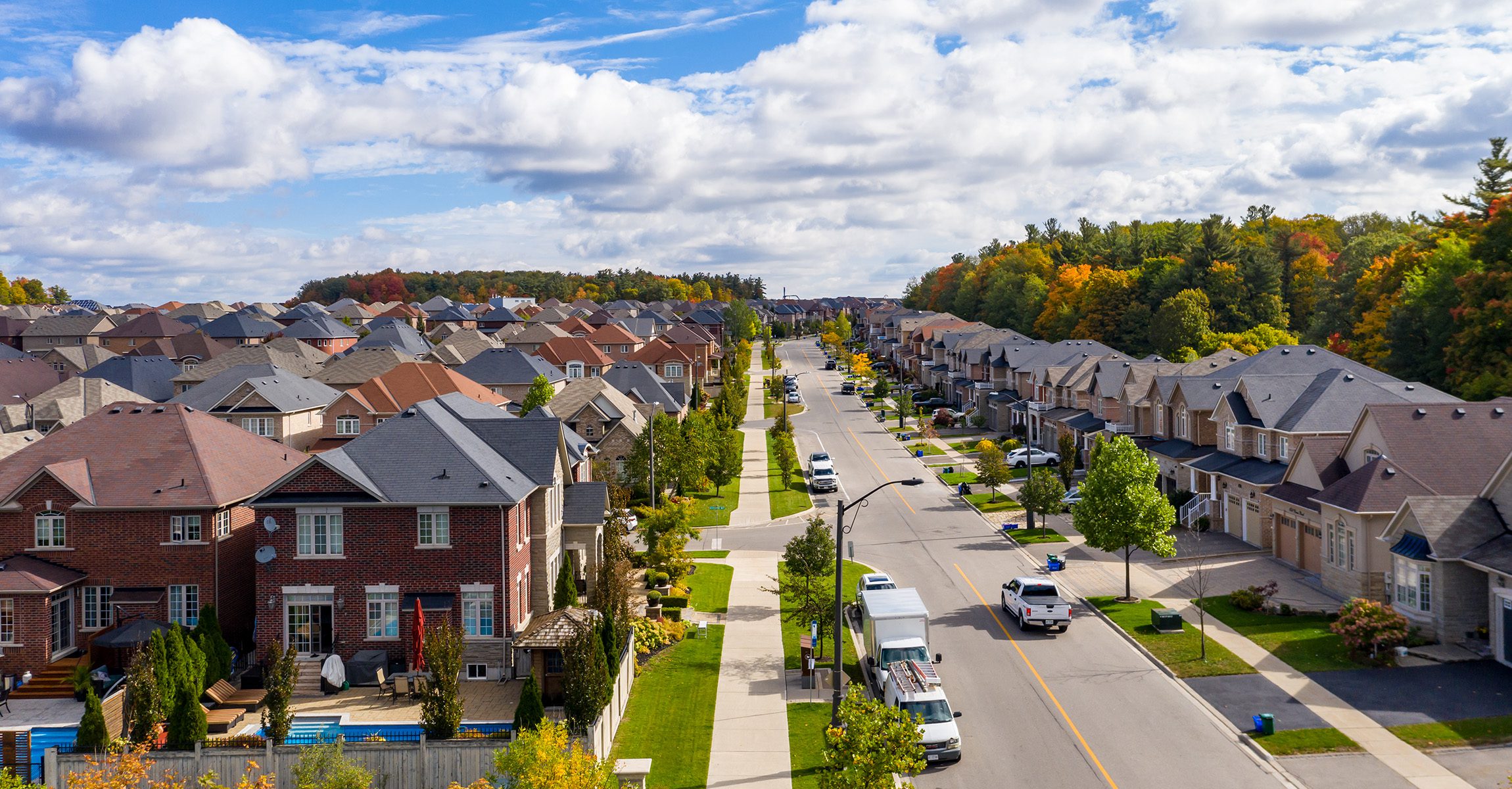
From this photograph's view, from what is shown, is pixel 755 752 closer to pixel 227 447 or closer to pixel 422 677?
pixel 422 677

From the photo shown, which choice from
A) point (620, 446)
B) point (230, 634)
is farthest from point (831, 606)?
point (620, 446)

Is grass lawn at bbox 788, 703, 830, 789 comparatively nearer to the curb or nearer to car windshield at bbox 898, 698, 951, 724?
car windshield at bbox 898, 698, 951, 724

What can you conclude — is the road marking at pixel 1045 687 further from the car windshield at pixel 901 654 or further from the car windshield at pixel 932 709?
the car windshield at pixel 901 654

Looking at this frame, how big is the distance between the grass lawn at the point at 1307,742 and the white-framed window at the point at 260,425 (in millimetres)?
55047

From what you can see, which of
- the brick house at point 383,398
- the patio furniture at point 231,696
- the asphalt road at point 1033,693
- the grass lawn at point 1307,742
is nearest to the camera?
the asphalt road at point 1033,693

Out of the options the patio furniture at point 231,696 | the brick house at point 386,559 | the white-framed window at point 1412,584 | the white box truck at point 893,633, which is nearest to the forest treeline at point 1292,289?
the white-framed window at point 1412,584

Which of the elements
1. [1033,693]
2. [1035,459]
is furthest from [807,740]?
[1035,459]

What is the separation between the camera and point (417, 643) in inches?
1200

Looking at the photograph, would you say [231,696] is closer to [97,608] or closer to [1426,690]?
[97,608]

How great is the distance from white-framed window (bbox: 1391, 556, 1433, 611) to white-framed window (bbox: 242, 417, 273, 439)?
57123 millimetres

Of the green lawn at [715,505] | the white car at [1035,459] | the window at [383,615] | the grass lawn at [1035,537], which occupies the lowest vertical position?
the grass lawn at [1035,537]

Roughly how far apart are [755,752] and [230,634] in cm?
1848

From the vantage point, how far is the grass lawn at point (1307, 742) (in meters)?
25.2

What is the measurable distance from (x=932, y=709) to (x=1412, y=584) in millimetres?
18485
